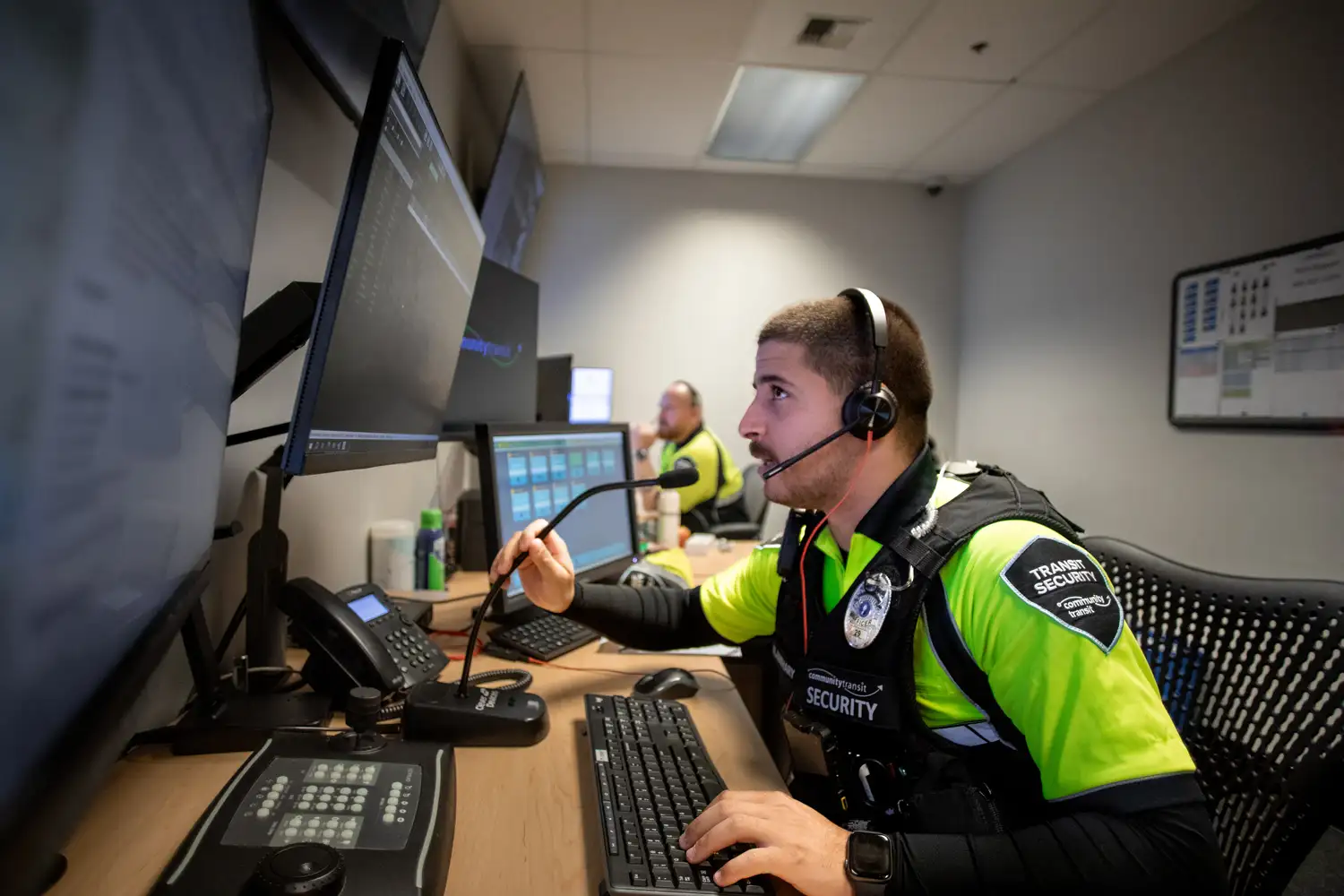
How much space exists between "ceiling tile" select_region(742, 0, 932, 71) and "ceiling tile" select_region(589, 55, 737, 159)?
0.22 metres

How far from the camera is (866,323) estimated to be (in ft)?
3.45

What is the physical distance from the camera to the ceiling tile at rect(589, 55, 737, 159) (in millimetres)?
3162

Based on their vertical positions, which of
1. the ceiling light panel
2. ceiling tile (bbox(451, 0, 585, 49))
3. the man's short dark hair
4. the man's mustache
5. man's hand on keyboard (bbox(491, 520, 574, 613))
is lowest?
man's hand on keyboard (bbox(491, 520, 574, 613))

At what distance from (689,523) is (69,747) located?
10.7 ft

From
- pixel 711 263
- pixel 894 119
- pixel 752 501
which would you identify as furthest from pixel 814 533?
pixel 711 263

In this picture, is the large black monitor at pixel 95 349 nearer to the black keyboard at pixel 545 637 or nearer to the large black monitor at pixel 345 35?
the large black monitor at pixel 345 35

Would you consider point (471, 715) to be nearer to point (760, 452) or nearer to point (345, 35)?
point (760, 452)

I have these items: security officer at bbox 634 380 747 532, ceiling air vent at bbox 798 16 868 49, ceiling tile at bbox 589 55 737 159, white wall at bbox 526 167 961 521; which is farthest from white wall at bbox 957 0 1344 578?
ceiling tile at bbox 589 55 737 159

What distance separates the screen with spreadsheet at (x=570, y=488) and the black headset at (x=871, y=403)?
0.52m

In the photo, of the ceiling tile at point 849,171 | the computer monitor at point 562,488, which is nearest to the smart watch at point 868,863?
the computer monitor at point 562,488

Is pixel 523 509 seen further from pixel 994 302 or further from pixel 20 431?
pixel 994 302

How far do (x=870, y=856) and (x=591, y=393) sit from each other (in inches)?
129

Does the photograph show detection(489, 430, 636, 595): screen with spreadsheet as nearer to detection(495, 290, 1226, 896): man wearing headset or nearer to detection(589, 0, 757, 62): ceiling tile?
detection(495, 290, 1226, 896): man wearing headset

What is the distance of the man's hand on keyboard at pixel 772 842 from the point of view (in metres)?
0.65
